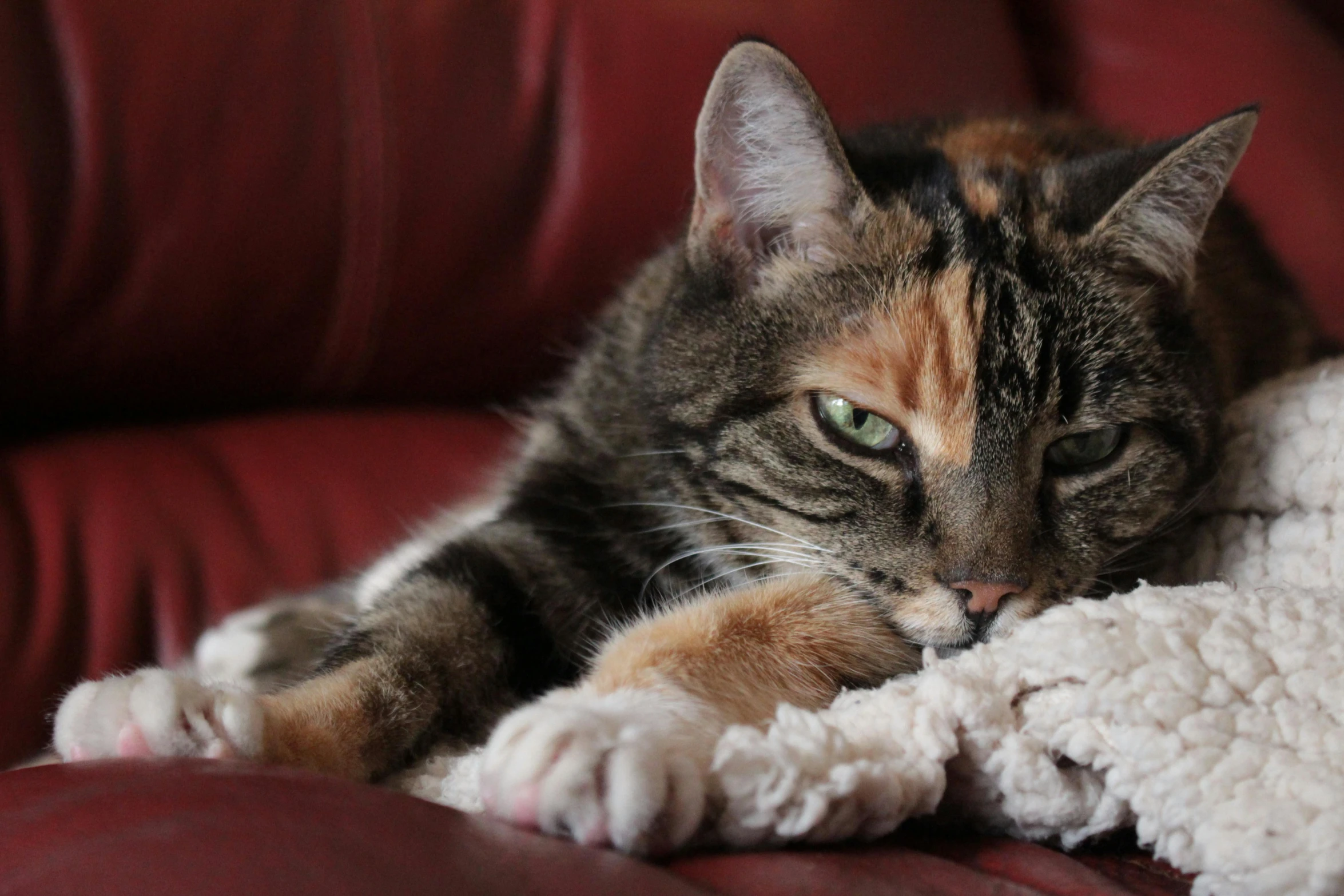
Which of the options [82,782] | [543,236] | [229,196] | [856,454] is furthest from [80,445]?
[856,454]

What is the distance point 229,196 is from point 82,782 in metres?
0.83

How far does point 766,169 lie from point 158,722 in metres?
0.63

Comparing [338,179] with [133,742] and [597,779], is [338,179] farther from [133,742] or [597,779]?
[597,779]

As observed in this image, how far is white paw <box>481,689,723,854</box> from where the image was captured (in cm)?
55

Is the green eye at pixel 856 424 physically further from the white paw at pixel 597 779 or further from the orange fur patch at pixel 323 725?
the orange fur patch at pixel 323 725

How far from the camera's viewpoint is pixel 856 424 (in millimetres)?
854

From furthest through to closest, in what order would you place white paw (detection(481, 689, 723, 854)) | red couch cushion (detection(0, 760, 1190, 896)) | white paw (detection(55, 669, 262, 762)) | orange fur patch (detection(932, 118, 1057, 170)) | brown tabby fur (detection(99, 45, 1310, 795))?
1. orange fur patch (detection(932, 118, 1057, 170))
2. brown tabby fur (detection(99, 45, 1310, 795))
3. white paw (detection(55, 669, 262, 762))
4. white paw (detection(481, 689, 723, 854))
5. red couch cushion (detection(0, 760, 1190, 896))

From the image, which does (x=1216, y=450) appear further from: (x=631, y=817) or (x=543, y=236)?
(x=543, y=236)

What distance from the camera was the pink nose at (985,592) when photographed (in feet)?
2.54

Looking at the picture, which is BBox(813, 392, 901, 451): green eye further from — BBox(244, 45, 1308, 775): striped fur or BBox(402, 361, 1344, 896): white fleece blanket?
BBox(402, 361, 1344, 896): white fleece blanket

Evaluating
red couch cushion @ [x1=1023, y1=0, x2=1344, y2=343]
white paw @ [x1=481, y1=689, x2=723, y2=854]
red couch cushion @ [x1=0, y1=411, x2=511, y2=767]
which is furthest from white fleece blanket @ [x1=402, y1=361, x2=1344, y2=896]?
red couch cushion @ [x1=1023, y1=0, x2=1344, y2=343]

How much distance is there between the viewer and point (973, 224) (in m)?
0.88

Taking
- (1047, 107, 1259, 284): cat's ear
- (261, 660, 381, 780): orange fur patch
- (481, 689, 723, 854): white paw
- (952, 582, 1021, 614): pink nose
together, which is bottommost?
(261, 660, 381, 780): orange fur patch

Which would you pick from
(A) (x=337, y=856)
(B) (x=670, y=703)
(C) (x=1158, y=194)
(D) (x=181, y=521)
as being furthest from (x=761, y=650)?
(D) (x=181, y=521)
